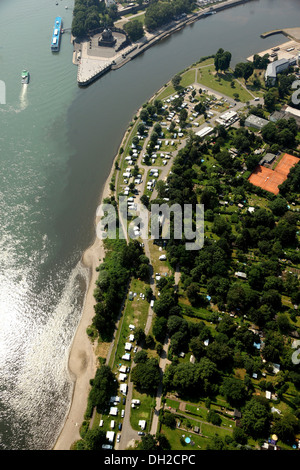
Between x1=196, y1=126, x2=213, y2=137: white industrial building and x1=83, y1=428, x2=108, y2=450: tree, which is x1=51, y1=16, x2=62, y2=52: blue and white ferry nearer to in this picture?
→ x1=196, y1=126, x2=213, y2=137: white industrial building


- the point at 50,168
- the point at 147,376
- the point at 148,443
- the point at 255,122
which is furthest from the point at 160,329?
the point at 255,122

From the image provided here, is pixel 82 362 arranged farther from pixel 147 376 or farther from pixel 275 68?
pixel 275 68

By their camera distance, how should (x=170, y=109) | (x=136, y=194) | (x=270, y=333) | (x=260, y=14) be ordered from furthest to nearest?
(x=260, y=14) → (x=170, y=109) → (x=136, y=194) → (x=270, y=333)

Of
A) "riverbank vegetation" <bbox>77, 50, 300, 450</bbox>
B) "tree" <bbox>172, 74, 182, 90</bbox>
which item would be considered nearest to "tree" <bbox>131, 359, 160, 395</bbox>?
"riverbank vegetation" <bbox>77, 50, 300, 450</bbox>

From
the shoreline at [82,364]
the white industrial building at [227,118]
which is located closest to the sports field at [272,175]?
the white industrial building at [227,118]

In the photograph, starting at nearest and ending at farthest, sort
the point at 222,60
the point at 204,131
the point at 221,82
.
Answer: the point at 204,131 < the point at 222,60 < the point at 221,82

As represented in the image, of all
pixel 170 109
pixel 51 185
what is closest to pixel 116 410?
pixel 51 185

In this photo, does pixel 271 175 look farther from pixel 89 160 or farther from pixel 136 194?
pixel 89 160
